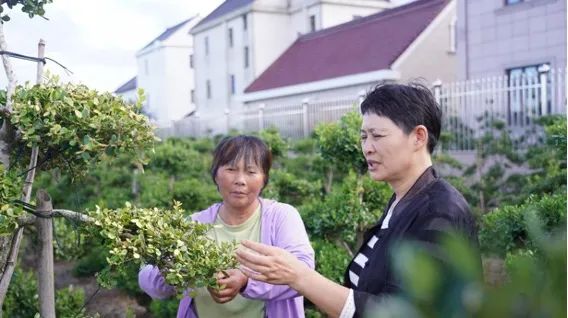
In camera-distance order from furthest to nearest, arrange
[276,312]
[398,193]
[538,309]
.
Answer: [276,312] < [398,193] < [538,309]

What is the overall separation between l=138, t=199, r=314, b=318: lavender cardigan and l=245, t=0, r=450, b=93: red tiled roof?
13.1m

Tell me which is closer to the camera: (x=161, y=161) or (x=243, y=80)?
(x=161, y=161)

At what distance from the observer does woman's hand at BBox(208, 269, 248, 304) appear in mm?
2246

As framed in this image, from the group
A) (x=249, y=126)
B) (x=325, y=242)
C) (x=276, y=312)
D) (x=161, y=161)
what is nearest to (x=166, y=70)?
(x=249, y=126)

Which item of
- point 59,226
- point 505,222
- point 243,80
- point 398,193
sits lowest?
point 59,226

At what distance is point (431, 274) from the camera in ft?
1.89

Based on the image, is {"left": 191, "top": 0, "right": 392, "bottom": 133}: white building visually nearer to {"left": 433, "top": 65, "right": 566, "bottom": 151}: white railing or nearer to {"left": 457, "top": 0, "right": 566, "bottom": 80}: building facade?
{"left": 457, "top": 0, "right": 566, "bottom": 80}: building facade

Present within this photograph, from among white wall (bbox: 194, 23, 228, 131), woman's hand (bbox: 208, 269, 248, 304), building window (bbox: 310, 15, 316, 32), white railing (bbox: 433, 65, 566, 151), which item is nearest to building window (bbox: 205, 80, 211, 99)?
white wall (bbox: 194, 23, 228, 131)

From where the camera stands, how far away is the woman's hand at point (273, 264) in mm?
1789

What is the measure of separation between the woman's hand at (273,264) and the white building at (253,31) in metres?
21.2

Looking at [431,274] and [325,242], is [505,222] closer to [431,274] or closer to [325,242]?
[325,242]

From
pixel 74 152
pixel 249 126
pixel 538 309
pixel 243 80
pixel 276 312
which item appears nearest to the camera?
pixel 538 309

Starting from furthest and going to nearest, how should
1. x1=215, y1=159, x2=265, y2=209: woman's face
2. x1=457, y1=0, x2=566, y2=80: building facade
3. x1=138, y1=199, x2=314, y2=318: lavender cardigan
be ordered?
x1=457, y1=0, x2=566, y2=80: building facade < x1=215, y1=159, x2=265, y2=209: woman's face < x1=138, y1=199, x2=314, y2=318: lavender cardigan

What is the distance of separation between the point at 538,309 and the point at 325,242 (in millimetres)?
4376
